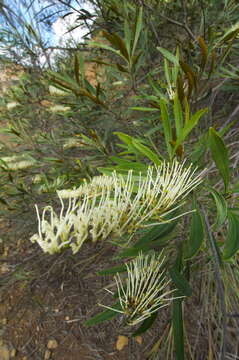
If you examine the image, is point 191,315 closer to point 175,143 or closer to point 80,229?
point 175,143

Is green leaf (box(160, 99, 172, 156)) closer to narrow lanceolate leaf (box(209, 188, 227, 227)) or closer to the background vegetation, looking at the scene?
the background vegetation

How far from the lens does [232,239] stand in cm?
50

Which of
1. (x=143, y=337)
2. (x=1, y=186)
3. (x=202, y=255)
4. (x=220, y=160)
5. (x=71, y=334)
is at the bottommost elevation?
(x=71, y=334)

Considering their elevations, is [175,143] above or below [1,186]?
above

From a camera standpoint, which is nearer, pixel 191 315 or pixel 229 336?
pixel 229 336

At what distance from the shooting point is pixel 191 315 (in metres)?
1.11

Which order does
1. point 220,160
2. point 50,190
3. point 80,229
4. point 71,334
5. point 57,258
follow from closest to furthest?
1. point 80,229
2. point 220,160
3. point 50,190
4. point 71,334
5. point 57,258

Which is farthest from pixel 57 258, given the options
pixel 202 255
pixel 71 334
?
pixel 202 255

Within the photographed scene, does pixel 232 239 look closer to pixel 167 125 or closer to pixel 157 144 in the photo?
pixel 167 125

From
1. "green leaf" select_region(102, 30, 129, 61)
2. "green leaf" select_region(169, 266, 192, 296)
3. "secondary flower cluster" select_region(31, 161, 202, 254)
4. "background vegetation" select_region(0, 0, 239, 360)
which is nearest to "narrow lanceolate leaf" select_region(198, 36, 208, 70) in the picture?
"background vegetation" select_region(0, 0, 239, 360)

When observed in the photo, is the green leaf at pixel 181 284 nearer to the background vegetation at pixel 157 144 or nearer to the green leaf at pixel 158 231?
the background vegetation at pixel 157 144

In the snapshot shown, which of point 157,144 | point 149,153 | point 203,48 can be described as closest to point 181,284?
point 149,153

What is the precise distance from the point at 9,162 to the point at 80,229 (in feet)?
3.29

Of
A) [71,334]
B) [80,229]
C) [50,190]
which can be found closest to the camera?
[80,229]
